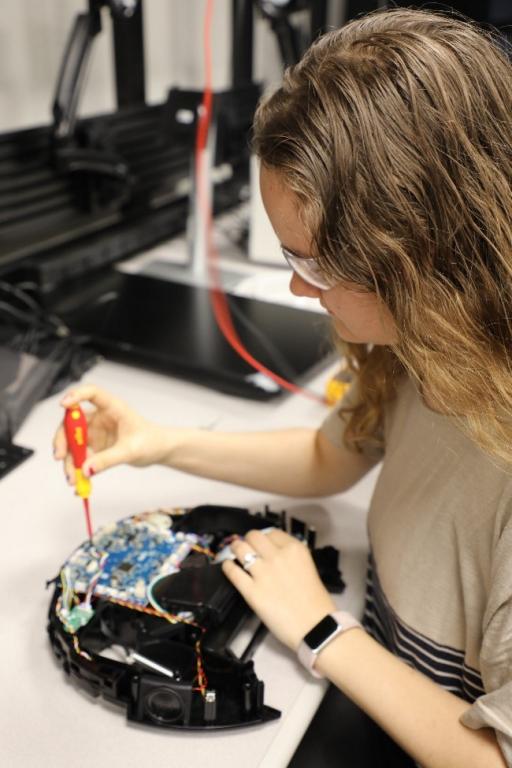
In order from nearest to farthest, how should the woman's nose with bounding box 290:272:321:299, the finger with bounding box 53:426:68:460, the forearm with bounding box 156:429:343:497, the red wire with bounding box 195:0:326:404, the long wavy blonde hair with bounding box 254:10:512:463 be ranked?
1. the long wavy blonde hair with bounding box 254:10:512:463
2. the woman's nose with bounding box 290:272:321:299
3. the finger with bounding box 53:426:68:460
4. the forearm with bounding box 156:429:343:497
5. the red wire with bounding box 195:0:326:404

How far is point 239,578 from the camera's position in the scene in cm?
66

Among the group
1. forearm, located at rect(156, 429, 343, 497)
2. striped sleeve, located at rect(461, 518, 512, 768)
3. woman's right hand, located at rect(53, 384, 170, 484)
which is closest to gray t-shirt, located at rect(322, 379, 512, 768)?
striped sleeve, located at rect(461, 518, 512, 768)

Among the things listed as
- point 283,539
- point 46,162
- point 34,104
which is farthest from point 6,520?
point 34,104

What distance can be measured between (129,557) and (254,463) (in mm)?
205

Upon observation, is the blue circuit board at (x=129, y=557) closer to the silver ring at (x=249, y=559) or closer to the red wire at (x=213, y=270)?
the silver ring at (x=249, y=559)

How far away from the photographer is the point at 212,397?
1051mm

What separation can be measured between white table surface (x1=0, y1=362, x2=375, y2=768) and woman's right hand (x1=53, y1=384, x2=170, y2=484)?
7cm

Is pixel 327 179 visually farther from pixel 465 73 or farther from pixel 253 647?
pixel 253 647

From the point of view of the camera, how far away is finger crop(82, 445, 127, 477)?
2.29 ft

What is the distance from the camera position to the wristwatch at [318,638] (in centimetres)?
61

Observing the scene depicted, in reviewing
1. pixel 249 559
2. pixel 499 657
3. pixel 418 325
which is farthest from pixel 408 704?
pixel 418 325

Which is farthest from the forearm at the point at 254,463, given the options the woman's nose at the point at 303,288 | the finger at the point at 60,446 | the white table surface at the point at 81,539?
the woman's nose at the point at 303,288

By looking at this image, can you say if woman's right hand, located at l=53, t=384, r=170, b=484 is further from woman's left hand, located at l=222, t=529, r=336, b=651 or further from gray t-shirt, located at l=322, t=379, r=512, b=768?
gray t-shirt, located at l=322, t=379, r=512, b=768

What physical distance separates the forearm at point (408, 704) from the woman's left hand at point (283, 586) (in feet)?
0.11
